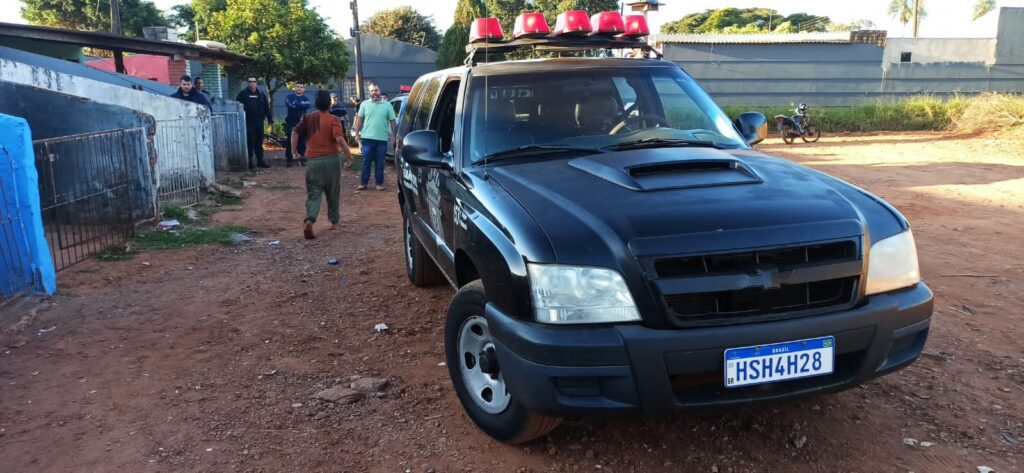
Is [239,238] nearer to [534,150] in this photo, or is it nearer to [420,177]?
[420,177]

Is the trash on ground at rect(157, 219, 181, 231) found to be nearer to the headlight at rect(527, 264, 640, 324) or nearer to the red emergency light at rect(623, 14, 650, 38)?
the red emergency light at rect(623, 14, 650, 38)

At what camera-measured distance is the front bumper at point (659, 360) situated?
261cm

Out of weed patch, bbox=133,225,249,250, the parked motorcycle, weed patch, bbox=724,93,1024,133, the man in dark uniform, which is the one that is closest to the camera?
weed patch, bbox=133,225,249,250

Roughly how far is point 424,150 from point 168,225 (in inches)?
228

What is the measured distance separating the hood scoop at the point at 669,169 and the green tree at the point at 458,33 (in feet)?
106

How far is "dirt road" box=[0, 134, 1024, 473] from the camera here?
320cm

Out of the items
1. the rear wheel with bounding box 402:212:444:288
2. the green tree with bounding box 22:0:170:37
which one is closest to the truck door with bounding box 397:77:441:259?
the rear wheel with bounding box 402:212:444:288

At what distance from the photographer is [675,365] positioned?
2.61m

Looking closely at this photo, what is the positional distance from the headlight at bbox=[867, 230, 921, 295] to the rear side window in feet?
9.98

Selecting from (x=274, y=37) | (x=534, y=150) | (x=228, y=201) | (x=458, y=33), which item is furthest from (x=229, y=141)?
(x=458, y=33)

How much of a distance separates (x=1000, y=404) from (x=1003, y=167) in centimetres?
1182

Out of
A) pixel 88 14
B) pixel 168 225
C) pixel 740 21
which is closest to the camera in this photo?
pixel 168 225

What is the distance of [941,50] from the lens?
1031 inches

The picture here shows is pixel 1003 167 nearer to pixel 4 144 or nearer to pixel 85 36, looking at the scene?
pixel 4 144
